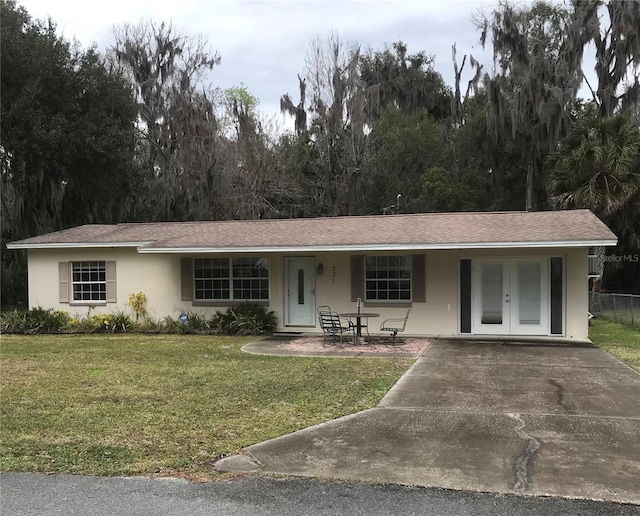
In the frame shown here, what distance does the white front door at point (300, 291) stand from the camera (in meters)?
15.3

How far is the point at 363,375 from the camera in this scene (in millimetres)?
9094

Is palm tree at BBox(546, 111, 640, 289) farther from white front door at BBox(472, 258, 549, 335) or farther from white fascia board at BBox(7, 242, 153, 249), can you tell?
white fascia board at BBox(7, 242, 153, 249)

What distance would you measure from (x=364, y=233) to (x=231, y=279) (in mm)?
Result: 3877

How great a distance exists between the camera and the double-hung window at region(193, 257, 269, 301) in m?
15.7

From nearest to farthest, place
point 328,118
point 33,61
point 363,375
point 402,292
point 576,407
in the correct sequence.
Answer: point 576,407 → point 363,375 → point 402,292 → point 33,61 → point 328,118

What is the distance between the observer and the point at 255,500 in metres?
4.27

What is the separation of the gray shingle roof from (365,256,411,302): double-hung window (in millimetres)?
674

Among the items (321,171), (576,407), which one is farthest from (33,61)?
(576,407)

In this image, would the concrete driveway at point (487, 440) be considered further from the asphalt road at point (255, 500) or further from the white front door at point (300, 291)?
the white front door at point (300, 291)

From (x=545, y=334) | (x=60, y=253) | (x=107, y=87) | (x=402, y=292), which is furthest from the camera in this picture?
(x=107, y=87)

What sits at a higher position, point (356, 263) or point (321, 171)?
point (321, 171)

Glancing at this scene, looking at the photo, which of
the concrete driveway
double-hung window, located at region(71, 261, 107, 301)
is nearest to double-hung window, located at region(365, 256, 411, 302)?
the concrete driveway

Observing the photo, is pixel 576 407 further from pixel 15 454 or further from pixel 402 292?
pixel 402 292

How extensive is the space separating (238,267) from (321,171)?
15.6 meters
